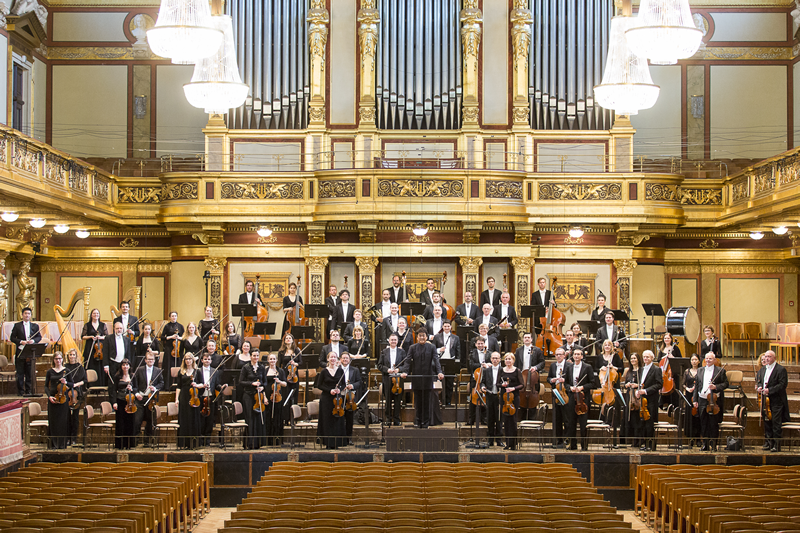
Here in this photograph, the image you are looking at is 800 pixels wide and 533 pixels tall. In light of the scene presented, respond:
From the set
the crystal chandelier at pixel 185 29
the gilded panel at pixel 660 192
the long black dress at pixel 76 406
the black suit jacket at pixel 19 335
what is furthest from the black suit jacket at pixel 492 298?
the black suit jacket at pixel 19 335

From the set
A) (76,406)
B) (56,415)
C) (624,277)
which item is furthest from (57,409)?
(624,277)

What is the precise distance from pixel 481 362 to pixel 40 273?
913 centimetres

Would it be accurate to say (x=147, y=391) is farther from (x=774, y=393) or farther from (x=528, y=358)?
(x=774, y=393)

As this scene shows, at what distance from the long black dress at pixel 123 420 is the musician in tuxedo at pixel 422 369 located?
292 centimetres

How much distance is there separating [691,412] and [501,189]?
16.5 feet

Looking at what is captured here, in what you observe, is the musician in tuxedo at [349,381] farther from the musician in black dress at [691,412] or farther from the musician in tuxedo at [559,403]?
the musician in black dress at [691,412]

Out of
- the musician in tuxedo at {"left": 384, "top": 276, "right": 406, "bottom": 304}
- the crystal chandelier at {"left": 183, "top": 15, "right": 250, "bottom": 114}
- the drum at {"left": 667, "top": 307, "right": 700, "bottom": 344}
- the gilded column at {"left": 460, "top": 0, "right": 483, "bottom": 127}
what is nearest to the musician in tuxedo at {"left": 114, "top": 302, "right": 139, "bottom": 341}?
the musician in tuxedo at {"left": 384, "top": 276, "right": 406, "bottom": 304}

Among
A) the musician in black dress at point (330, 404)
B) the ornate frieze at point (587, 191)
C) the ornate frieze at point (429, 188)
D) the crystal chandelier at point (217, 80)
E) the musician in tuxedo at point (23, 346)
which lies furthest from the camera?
the ornate frieze at point (587, 191)

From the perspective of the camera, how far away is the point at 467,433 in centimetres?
959

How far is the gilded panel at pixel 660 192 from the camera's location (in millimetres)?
13445

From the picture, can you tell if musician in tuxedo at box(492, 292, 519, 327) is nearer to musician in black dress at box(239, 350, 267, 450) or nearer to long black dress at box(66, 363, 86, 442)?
musician in black dress at box(239, 350, 267, 450)

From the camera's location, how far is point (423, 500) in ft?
20.0

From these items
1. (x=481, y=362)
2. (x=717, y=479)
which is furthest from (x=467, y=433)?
(x=717, y=479)

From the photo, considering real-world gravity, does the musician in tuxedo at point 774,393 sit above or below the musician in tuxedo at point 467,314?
below
